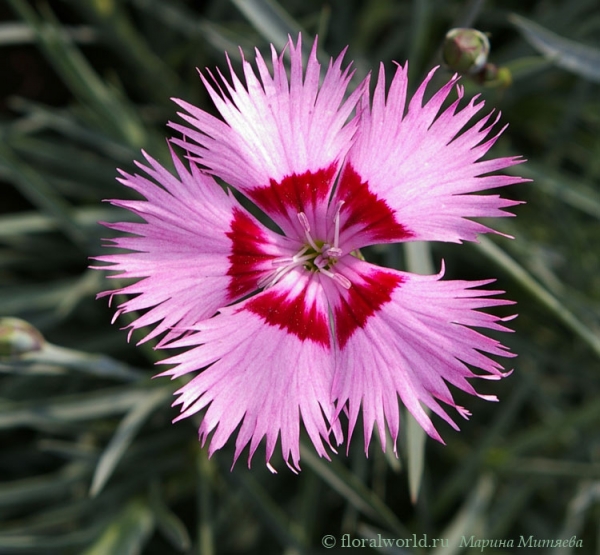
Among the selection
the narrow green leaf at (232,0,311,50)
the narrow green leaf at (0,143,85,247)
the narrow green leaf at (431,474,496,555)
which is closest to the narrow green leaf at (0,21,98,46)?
the narrow green leaf at (0,143,85,247)

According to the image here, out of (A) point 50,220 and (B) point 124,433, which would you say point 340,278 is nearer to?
(B) point 124,433

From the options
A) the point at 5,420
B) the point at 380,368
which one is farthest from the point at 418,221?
the point at 5,420

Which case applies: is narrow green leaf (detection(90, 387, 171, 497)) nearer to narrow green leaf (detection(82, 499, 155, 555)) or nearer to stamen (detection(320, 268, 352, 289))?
narrow green leaf (detection(82, 499, 155, 555))

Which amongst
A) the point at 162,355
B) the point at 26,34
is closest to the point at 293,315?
the point at 162,355

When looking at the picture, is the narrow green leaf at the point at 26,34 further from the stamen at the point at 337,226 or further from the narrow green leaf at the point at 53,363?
the stamen at the point at 337,226

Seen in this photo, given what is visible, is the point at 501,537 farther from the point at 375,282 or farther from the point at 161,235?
the point at 161,235
